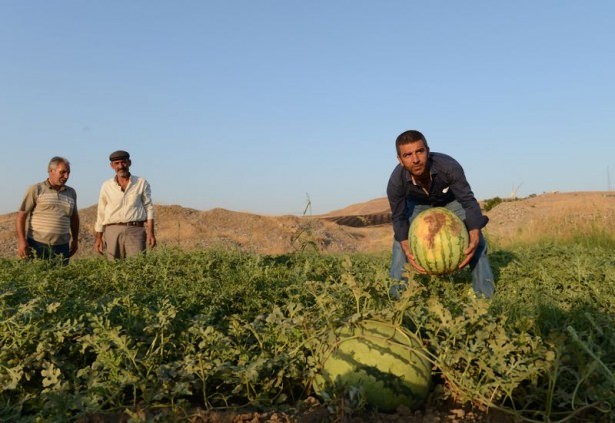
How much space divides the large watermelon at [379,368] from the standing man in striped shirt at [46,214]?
17.7ft

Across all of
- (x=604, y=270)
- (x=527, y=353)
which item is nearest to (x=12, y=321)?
(x=527, y=353)

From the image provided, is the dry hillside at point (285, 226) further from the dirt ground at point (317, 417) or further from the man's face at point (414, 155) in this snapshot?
the dirt ground at point (317, 417)

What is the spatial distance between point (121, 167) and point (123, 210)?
577mm

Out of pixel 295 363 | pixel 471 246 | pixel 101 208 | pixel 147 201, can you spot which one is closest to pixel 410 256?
pixel 471 246

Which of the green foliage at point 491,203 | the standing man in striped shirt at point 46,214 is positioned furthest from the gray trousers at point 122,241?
the green foliage at point 491,203

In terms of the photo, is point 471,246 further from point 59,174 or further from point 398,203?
point 59,174

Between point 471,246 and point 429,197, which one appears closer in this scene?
point 471,246

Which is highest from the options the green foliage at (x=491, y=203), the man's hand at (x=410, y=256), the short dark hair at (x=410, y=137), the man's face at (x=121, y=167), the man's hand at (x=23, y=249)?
the man's face at (x=121, y=167)

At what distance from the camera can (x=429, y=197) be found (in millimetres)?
5074

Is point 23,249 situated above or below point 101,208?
below

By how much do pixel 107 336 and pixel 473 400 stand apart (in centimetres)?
203

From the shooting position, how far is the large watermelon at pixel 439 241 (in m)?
4.48

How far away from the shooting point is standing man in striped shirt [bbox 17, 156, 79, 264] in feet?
23.2

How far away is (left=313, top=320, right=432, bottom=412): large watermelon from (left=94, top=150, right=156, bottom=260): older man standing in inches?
201
